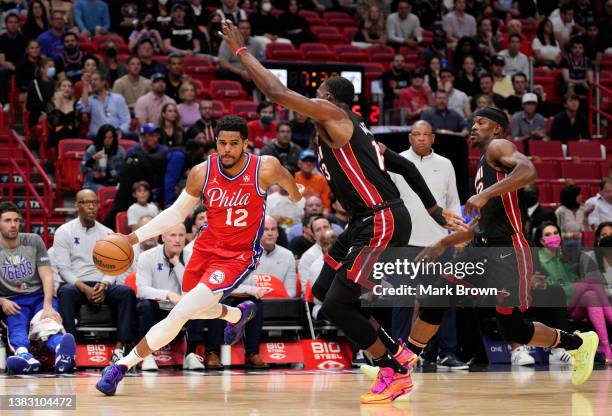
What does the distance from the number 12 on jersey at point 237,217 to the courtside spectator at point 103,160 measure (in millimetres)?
5419

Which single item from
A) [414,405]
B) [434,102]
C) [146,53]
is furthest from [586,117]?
[414,405]

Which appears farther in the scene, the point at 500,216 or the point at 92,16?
the point at 92,16

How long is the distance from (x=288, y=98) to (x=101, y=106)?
8.21 meters

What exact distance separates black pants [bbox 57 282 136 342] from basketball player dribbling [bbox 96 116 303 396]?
7.96 ft

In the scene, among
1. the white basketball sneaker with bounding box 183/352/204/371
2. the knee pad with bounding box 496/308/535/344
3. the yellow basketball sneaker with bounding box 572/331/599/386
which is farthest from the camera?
the white basketball sneaker with bounding box 183/352/204/371

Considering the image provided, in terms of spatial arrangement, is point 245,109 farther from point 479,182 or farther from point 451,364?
point 479,182

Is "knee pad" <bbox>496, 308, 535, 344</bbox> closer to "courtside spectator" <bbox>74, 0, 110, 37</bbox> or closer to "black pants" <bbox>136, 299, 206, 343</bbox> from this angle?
"black pants" <bbox>136, 299, 206, 343</bbox>

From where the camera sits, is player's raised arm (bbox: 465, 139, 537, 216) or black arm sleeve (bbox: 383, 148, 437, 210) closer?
player's raised arm (bbox: 465, 139, 537, 216)

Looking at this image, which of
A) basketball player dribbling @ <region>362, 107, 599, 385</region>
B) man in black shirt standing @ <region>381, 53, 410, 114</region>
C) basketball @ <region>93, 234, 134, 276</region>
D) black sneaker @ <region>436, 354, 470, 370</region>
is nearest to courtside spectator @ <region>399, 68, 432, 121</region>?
man in black shirt standing @ <region>381, 53, 410, 114</region>

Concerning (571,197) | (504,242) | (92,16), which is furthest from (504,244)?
(92,16)

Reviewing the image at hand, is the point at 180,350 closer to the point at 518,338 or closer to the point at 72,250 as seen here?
the point at 72,250

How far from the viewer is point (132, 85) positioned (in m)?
15.8

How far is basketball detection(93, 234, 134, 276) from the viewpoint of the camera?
25.3ft

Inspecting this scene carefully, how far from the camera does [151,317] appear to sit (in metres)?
10.5
